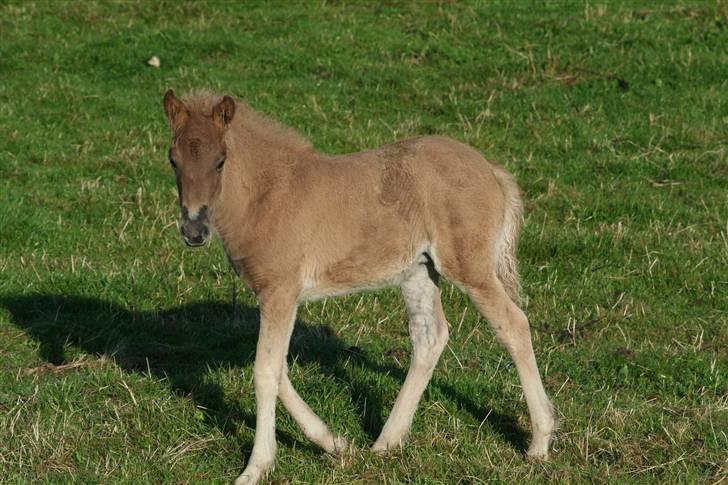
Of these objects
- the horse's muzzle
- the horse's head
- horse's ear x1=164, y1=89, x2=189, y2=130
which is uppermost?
horse's ear x1=164, y1=89, x2=189, y2=130

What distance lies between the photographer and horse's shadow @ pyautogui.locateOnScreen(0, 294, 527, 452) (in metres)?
7.36

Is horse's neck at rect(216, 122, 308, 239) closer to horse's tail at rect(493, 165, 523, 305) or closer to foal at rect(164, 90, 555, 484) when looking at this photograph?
foal at rect(164, 90, 555, 484)

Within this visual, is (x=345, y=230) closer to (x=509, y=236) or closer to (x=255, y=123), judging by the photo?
(x=255, y=123)

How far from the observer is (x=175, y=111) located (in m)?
6.51

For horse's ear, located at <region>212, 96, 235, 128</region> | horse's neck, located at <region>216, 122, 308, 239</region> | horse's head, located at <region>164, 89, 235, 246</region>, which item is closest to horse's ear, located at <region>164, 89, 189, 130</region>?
horse's head, located at <region>164, 89, 235, 246</region>

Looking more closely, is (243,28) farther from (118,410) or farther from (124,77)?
(118,410)

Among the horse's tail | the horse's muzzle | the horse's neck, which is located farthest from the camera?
the horse's tail

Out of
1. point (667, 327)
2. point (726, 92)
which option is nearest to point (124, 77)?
point (726, 92)

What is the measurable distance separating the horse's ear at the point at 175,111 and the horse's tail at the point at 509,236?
204 centimetres

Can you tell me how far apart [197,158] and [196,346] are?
2462mm

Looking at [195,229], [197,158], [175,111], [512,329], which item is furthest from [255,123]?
[512,329]

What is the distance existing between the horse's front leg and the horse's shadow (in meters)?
0.53

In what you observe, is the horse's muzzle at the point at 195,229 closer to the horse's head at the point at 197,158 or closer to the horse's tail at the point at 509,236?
the horse's head at the point at 197,158

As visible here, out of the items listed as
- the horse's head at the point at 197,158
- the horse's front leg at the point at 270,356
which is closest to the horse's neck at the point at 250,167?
the horse's head at the point at 197,158
